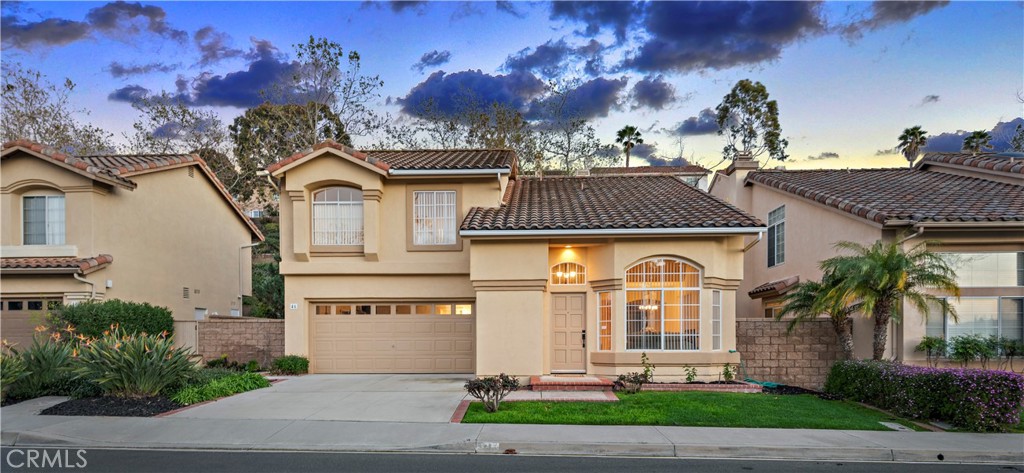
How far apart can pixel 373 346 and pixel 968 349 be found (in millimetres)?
14545

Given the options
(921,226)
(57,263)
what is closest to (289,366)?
(57,263)

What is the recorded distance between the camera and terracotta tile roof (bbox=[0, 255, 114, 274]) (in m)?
16.2

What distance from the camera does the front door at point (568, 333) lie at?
15.3 meters

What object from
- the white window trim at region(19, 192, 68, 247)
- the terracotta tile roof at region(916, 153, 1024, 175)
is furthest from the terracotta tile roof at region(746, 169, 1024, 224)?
the white window trim at region(19, 192, 68, 247)

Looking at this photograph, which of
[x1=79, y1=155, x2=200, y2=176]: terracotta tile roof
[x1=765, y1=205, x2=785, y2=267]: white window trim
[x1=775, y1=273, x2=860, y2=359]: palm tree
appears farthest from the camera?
[x1=765, y1=205, x2=785, y2=267]: white window trim

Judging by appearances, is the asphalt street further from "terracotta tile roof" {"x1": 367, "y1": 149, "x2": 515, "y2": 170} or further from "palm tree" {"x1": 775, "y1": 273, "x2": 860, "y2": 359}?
"terracotta tile roof" {"x1": 367, "y1": 149, "x2": 515, "y2": 170}

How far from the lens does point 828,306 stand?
13078mm

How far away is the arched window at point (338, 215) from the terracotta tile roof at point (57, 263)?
5919mm

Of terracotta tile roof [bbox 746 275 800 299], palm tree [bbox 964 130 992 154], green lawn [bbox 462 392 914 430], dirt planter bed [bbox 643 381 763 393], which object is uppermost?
palm tree [bbox 964 130 992 154]

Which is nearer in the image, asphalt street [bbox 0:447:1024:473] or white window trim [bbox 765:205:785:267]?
asphalt street [bbox 0:447:1024:473]

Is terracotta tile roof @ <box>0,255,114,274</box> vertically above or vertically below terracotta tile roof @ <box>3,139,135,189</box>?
below

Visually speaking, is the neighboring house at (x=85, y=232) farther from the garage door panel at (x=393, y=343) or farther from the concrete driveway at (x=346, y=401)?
the concrete driveway at (x=346, y=401)

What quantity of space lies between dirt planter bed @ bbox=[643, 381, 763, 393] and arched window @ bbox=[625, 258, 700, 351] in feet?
3.26

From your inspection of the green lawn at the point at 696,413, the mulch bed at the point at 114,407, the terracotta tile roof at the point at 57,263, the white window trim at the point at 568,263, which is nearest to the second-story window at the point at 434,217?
the white window trim at the point at 568,263
